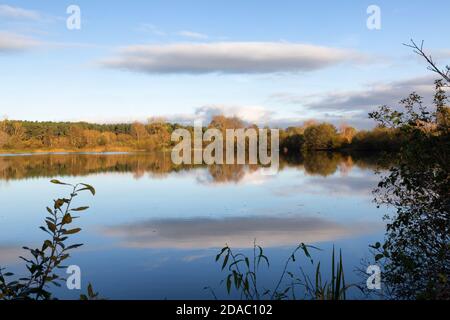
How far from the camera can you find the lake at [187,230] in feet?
24.1

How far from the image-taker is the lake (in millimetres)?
7344

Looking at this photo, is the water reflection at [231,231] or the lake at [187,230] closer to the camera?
the lake at [187,230]

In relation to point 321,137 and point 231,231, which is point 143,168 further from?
point 321,137

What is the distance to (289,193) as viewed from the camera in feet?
60.7

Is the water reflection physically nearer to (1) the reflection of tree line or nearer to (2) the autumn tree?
→ (1) the reflection of tree line

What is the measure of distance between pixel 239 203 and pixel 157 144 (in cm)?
6221

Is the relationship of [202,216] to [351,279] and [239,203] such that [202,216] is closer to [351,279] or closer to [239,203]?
[239,203]

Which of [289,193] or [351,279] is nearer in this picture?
[351,279]

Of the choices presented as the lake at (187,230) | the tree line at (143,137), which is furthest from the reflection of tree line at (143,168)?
the tree line at (143,137)

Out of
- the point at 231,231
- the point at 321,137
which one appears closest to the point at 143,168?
the point at 231,231

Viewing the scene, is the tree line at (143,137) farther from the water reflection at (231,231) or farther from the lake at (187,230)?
the water reflection at (231,231)
